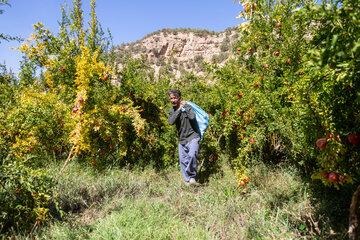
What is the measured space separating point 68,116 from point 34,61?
1.39m

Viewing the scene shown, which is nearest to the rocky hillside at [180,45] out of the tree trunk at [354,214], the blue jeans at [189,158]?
the blue jeans at [189,158]

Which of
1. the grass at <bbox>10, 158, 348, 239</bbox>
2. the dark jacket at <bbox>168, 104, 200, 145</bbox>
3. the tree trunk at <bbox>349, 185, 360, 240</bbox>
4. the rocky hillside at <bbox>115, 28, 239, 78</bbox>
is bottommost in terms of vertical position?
the grass at <bbox>10, 158, 348, 239</bbox>

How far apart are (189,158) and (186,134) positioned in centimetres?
40

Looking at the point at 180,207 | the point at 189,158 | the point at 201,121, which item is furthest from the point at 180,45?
the point at 180,207

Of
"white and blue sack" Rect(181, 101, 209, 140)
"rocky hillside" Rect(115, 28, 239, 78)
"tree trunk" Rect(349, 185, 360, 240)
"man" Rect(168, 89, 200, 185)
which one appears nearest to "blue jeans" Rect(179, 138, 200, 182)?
"man" Rect(168, 89, 200, 185)

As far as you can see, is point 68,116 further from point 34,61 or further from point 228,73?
point 228,73

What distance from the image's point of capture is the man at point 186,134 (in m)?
3.63

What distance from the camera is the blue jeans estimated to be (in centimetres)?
363

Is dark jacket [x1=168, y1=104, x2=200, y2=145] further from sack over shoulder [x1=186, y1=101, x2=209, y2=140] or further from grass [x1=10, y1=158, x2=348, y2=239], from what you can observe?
grass [x1=10, y1=158, x2=348, y2=239]

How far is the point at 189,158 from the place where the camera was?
3.70 meters

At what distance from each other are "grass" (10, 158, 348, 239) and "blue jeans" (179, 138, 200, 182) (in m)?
0.22

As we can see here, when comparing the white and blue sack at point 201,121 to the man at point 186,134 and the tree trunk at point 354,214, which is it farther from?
the tree trunk at point 354,214

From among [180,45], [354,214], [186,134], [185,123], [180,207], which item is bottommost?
[180,207]

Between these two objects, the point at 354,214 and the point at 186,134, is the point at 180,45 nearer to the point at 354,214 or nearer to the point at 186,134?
the point at 186,134
